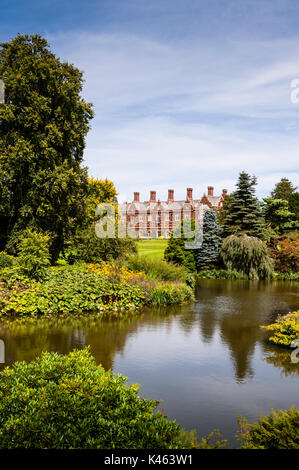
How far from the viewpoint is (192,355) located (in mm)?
7535

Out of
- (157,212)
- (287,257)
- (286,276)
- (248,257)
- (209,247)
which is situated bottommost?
(286,276)

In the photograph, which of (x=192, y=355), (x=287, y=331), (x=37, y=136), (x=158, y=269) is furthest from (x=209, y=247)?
(x=192, y=355)

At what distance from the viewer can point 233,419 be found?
4789 millimetres

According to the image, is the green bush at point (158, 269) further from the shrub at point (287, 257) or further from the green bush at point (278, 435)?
the shrub at point (287, 257)

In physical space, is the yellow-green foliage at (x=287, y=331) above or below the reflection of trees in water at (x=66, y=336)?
above

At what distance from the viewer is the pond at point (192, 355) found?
5.21 m

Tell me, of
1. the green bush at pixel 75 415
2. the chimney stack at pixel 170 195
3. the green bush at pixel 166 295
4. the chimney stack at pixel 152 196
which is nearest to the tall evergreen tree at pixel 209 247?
the green bush at pixel 166 295

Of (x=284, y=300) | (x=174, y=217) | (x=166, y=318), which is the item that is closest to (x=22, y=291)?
(x=166, y=318)

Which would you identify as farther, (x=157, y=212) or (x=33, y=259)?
(x=157, y=212)

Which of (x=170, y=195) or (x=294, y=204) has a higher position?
(x=170, y=195)

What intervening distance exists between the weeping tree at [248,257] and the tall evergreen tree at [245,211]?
1.20 metres

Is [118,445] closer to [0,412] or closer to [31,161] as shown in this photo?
[0,412]

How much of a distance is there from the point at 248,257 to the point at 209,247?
3.16 m

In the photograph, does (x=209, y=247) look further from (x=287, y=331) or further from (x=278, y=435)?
(x=278, y=435)
